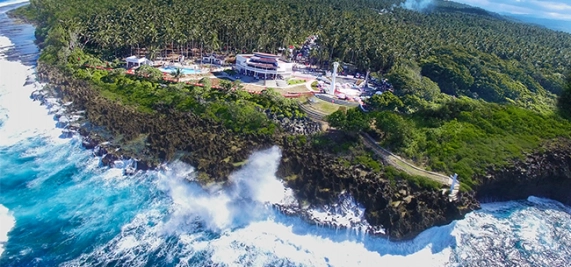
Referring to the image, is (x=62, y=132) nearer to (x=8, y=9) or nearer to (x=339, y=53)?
(x=339, y=53)

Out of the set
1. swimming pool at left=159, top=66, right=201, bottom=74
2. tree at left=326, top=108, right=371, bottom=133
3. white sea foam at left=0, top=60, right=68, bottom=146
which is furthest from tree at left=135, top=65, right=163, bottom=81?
tree at left=326, top=108, right=371, bottom=133

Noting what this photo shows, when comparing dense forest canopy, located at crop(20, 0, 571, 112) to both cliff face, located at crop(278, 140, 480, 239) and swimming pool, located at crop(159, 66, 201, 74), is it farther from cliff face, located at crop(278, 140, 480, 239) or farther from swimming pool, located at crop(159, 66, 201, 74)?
cliff face, located at crop(278, 140, 480, 239)

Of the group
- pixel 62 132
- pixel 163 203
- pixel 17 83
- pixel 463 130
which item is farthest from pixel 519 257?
pixel 17 83

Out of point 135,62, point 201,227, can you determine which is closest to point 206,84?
point 135,62

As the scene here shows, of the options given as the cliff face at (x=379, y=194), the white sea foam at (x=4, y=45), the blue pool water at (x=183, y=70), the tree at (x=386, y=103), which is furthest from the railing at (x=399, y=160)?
the white sea foam at (x=4, y=45)

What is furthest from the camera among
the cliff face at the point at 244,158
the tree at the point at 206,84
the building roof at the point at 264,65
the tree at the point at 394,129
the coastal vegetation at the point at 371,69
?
the building roof at the point at 264,65

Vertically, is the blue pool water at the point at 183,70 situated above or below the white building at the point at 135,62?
below

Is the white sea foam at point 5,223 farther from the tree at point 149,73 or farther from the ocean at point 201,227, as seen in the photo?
the tree at point 149,73

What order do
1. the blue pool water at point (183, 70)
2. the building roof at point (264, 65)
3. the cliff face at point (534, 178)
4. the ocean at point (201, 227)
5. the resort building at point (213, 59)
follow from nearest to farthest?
1. the ocean at point (201, 227)
2. the cliff face at point (534, 178)
3. the building roof at point (264, 65)
4. the blue pool water at point (183, 70)
5. the resort building at point (213, 59)
